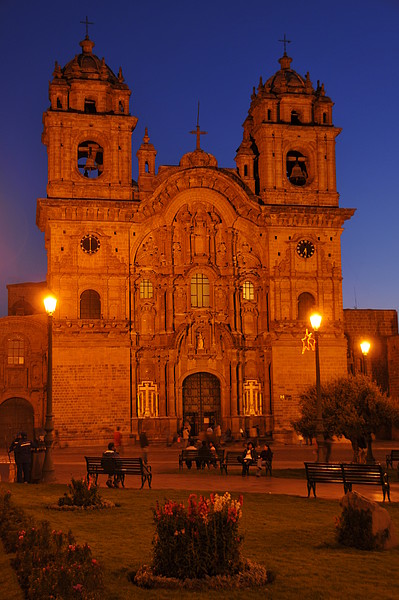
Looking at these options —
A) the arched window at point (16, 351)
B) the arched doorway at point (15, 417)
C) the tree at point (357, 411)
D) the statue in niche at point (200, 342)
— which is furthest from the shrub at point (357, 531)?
the arched window at point (16, 351)

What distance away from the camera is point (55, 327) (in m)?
41.1

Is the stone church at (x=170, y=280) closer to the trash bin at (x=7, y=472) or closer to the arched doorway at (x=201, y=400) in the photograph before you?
the arched doorway at (x=201, y=400)

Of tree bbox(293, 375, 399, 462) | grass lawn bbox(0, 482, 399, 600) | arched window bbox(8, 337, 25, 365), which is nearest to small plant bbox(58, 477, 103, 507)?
grass lawn bbox(0, 482, 399, 600)

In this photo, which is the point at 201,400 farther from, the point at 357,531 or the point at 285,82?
the point at 357,531

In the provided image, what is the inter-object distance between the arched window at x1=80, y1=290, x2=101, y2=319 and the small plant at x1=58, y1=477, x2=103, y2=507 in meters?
25.6

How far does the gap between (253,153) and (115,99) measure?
8.43 metres

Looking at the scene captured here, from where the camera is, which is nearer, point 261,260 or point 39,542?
point 39,542

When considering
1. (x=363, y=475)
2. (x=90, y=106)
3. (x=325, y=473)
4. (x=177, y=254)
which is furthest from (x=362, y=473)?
(x=90, y=106)

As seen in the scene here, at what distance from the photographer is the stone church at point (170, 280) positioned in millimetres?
41719

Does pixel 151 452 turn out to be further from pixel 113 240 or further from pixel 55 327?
pixel 113 240

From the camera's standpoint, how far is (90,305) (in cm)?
4225

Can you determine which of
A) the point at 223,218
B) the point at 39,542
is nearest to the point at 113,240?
the point at 223,218

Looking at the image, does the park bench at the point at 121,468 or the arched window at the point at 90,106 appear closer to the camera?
the park bench at the point at 121,468

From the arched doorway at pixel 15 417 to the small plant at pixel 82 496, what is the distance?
85.4 ft
